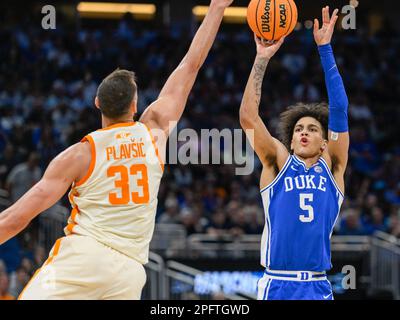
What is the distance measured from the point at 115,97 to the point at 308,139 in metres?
1.74

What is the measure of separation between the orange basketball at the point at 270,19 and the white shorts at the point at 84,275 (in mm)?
2491

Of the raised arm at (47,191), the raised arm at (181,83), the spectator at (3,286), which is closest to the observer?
the raised arm at (47,191)

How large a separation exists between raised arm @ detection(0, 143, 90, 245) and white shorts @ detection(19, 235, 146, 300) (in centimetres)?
31

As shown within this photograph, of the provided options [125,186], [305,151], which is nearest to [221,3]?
[305,151]

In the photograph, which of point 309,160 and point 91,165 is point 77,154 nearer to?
point 91,165

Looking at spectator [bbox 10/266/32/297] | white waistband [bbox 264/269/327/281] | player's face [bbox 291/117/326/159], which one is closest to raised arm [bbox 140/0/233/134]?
player's face [bbox 291/117/326/159]

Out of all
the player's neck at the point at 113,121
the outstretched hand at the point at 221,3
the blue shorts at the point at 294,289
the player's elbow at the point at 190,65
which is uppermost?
the outstretched hand at the point at 221,3

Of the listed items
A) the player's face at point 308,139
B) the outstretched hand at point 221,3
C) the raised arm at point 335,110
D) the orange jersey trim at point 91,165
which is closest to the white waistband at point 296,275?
the raised arm at point 335,110

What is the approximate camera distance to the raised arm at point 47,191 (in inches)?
215

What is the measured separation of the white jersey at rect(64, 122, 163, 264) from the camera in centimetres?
584

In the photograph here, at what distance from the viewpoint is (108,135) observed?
5.98 metres

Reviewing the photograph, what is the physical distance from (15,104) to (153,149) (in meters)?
13.1

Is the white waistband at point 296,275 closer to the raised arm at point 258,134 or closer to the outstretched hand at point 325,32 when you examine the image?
the raised arm at point 258,134

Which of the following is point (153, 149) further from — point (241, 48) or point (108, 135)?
point (241, 48)
